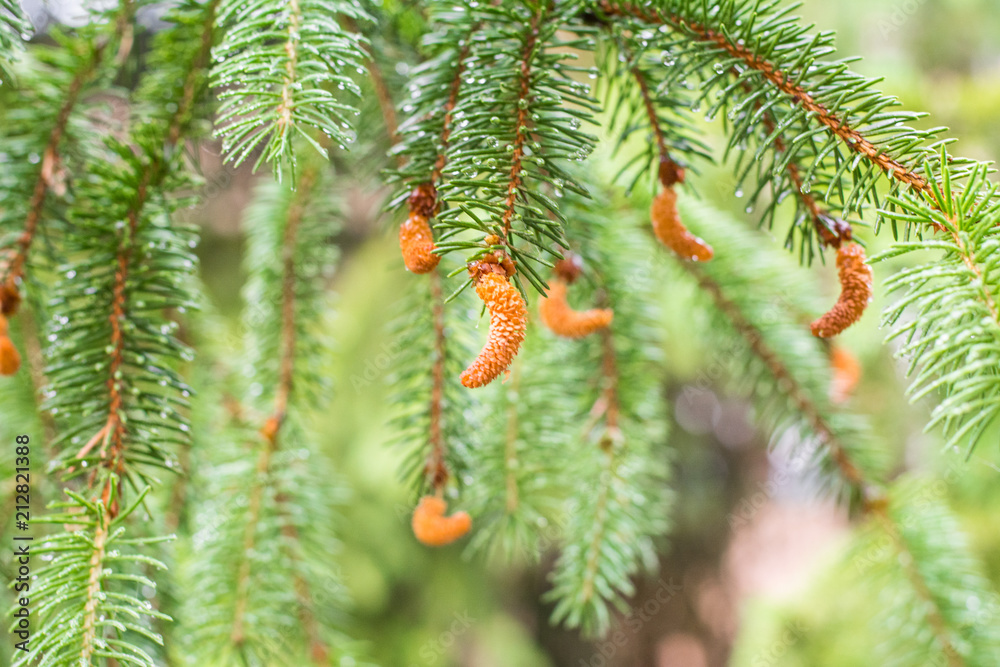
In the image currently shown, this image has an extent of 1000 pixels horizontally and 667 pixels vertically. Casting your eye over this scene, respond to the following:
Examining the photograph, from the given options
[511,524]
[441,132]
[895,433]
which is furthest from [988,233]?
[895,433]

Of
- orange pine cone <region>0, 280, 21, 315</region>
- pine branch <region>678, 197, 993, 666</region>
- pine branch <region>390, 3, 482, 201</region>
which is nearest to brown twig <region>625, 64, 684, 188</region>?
pine branch <region>390, 3, 482, 201</region>

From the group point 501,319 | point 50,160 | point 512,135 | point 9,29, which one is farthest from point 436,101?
point 50,160

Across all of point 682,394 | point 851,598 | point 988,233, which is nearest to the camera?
point 988,233

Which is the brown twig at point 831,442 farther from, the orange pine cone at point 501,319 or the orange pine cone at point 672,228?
the orange pine cone at point 501,319

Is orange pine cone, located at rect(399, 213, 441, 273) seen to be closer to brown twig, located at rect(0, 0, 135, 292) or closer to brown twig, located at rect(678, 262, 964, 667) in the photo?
brown twig, located at rect(0, 0, 135, 292)

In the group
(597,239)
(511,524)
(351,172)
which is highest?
(597,239)

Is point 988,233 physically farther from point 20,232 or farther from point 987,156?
point 987,156
